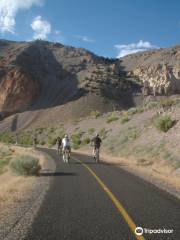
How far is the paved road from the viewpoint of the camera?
270 inches

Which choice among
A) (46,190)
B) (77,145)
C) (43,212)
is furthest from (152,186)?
(77,145)

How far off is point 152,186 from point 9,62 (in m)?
104

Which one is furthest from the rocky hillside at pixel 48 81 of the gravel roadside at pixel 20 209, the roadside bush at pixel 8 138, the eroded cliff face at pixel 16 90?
the gravel roadside at pixel 20 209

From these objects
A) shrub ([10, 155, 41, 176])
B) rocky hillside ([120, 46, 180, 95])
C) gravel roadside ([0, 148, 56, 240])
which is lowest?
gravel roadside ([0, 148, 56, 240])

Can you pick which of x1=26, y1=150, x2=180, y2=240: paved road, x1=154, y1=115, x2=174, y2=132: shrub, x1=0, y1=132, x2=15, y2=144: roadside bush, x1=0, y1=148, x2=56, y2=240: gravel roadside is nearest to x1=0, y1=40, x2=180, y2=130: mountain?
x1=0, y1=132, x2=15, y2=144: roadside bush

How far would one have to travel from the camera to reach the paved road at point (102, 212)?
686 cm

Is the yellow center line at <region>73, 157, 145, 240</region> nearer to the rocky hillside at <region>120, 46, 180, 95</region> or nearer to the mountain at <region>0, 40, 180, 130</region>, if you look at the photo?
the mountain at <region>0, 40, 180, 130</region>

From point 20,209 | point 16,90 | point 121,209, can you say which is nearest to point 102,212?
point 121,209

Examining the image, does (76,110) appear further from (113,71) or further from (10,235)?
(10,235)

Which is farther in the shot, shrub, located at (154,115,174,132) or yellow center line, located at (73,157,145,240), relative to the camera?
shrub, located at (154,115,174,132)

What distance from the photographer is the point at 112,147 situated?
38.0 m

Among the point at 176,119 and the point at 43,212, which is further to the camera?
the point at 176,119

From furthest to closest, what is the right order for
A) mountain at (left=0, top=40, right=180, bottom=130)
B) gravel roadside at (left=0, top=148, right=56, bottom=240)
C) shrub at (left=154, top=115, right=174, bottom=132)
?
mountain at (left=0, top=40, right=180, bottom=130) → shrub at (left=154, top=115, right=174, bottom=132) → gravel roadside at (left=0, top=148, right=56, bottom=240)

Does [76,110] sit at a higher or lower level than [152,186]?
higher
